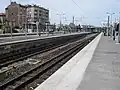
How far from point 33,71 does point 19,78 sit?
7.74ft

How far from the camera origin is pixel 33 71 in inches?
532

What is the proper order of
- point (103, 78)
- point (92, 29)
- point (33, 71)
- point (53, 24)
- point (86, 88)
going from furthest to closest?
point (92, 29)
point (53, 24)
point (33, 71)
point (103, 78)
point (86, 88)

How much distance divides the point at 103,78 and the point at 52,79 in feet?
5.98

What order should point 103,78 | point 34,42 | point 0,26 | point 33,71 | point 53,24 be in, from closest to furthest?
point 103,78, point 33,71, point 34,42, point 0,26, point 53,24

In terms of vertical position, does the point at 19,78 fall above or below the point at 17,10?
below

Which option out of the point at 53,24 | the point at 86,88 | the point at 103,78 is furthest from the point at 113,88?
the point at 53,24

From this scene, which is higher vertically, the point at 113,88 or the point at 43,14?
the point at 43,14

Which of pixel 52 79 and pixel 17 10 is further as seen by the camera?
pixel 17 10

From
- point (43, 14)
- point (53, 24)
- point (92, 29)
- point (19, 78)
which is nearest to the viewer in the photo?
point (19, 78)

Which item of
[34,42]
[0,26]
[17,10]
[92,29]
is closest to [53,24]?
[17,10]

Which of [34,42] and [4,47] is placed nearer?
[4,47]

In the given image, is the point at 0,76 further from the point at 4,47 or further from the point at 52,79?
the point at 4,47

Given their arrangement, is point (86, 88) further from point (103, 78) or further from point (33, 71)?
point (33, 71)

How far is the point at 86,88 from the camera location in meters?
7.13
